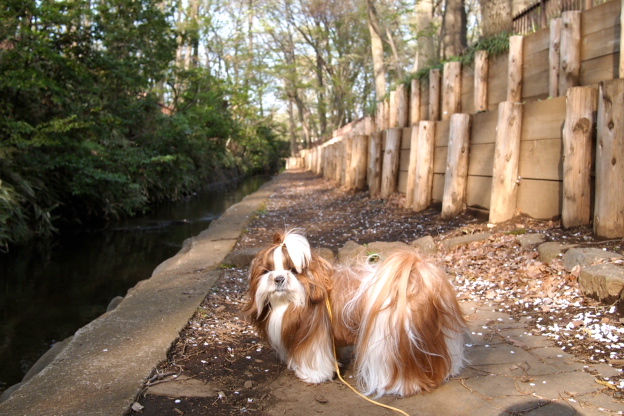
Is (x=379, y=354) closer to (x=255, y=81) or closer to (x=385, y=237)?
(x=385, y=237)

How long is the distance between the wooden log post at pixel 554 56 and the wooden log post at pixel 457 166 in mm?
1237

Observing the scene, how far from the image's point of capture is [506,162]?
682 cm

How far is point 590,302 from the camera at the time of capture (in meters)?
4.36

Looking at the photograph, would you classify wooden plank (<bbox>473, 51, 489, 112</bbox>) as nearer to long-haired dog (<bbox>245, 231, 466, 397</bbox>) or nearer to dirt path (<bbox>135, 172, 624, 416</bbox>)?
dirt path (<bbox>135, 172, 624, 416</bbox>)

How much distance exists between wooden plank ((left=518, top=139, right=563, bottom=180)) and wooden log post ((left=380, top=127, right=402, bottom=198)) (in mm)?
4563

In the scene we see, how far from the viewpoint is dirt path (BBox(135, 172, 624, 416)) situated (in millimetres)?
3160

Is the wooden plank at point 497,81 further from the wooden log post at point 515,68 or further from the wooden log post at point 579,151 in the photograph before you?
the wooden log post at point 579,151

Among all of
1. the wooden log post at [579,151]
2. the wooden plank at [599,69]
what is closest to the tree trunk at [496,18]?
the wooden plank at [599,69]

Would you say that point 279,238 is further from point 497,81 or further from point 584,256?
point 497,81

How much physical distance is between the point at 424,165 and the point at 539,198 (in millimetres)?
2979

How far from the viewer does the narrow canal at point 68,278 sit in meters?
6.44

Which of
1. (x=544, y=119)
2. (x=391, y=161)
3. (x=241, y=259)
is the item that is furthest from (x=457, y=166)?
(x=241, y=259)

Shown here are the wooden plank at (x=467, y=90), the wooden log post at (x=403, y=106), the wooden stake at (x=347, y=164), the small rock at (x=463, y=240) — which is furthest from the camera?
the wooden stake at (x=347, y=164)

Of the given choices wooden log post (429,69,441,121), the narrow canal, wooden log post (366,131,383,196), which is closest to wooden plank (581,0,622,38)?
wooden log post (429,69,441,121)
